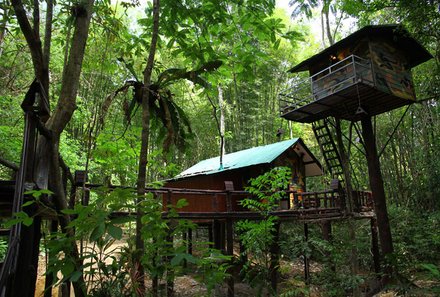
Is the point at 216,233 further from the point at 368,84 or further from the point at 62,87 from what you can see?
the point at 62,87

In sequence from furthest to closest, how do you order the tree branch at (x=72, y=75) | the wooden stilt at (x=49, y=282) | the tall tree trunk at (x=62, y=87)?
the tree branch at (x=72, y=75)
the tall tree trunk at (x=62, y=87)
the wooden stilt at (x=49, y=282)

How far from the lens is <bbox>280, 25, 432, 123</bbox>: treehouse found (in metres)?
8.98

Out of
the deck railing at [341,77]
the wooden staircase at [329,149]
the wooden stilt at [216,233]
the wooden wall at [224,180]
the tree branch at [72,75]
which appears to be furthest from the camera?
the wooden wall at [224,180]

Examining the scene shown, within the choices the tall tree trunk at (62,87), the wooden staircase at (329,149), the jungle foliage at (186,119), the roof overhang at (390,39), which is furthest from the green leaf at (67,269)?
the wooden staircase at (329,149)

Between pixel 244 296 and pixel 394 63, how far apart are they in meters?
9.65

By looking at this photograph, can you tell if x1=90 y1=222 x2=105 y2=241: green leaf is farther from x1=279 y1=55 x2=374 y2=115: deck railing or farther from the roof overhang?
the roof overhang

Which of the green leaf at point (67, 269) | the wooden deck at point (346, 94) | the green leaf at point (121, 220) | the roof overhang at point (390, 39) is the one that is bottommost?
the green leaf at point (67, 269)

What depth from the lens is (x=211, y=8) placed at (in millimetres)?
4293

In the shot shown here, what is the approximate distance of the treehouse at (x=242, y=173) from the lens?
12.3m

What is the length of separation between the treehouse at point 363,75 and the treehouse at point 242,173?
7.81ft

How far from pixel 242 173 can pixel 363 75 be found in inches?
241

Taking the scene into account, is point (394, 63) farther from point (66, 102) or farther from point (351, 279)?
point (66, 102)

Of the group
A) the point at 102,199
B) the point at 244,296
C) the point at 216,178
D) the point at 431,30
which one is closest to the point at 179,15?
the point at 102,199

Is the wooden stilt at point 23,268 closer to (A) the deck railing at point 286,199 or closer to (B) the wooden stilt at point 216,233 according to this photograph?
(A) the deck railing at point 286,199
